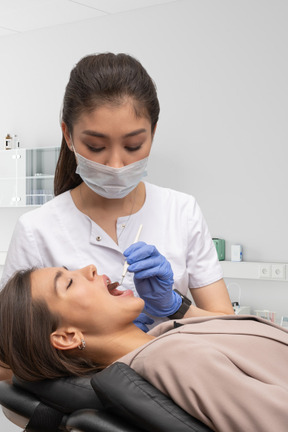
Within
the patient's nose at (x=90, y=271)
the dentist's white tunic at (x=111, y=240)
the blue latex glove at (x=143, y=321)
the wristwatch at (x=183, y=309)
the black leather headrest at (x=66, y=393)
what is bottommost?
the black leather headrest at (x=66, y=393)

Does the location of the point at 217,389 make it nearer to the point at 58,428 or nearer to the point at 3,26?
the point at 58,428

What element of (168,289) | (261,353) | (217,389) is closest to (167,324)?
(168,289)

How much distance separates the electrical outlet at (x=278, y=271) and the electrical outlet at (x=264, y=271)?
0.03 meters

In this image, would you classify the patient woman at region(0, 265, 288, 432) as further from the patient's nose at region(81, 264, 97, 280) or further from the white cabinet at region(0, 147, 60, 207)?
the white cabinet at region(0, 147, 60, 207)

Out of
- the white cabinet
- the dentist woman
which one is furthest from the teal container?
the dentist woman

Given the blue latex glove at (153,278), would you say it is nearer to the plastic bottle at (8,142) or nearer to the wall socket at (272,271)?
the wall socket at (272,271)

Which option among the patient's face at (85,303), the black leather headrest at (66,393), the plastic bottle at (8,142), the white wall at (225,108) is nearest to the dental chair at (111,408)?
the black leather headrest at (66,393)

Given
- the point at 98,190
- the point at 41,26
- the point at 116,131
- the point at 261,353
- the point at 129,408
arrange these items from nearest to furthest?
the point at 129,408
the point at 261,353
the point at 116,131
the point at 98,190
the point at 41,26

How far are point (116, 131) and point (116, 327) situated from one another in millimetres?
481

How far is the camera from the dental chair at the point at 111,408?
987mm

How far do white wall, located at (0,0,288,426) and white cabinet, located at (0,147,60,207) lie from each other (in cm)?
80

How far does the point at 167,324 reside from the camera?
4.57 feet

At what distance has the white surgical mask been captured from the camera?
1410 millimetres

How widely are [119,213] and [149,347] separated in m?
0.52
